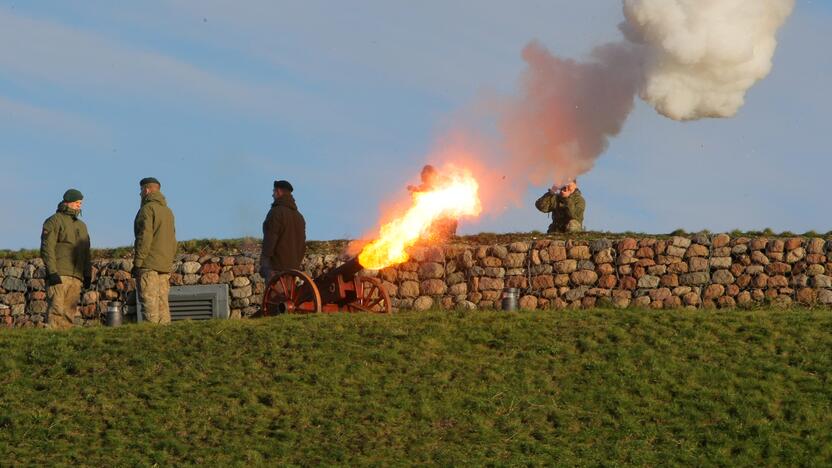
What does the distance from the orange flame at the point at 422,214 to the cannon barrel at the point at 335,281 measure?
26cm

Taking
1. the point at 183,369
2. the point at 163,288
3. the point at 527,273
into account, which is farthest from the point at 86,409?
the point at 527,273

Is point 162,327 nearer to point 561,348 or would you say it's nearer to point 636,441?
point 561,348

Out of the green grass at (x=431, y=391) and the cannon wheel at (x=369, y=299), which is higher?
the cannon wheel at (x=369, y=299)

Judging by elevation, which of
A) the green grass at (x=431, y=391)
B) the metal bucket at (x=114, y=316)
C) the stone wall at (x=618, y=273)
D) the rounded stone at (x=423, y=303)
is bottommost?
the green grass at (x=431, y=391)

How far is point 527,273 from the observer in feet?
68.7

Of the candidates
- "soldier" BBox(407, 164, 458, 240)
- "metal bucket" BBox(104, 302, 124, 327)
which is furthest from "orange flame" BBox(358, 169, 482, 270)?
"metal bucket" BBox(104, 302, 124, 327)

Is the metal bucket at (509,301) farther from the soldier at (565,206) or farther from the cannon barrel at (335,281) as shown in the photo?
the soldier at (565,206)

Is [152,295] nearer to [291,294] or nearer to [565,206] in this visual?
[291,294]

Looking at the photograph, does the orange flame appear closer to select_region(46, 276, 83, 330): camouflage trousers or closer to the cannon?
the cannon

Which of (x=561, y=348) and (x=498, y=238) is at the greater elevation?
(x=498, y=238)

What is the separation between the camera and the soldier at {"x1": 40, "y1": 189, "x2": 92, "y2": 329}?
1752 centimetres

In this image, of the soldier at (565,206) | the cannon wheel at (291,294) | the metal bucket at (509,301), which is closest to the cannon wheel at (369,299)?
the cannon wheel at (291,294)

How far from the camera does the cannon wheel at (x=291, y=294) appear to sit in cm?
1745

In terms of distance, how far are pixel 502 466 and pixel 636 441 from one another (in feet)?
4.56
